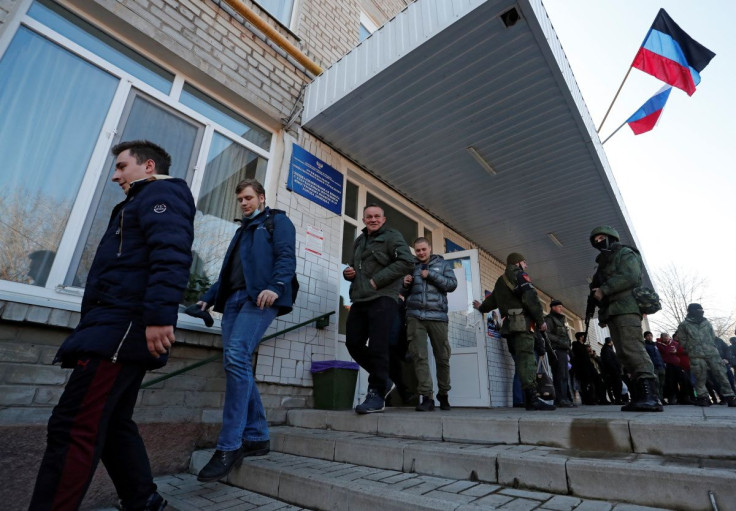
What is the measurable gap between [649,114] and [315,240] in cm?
667

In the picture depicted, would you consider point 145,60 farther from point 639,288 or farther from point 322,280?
point 639,288

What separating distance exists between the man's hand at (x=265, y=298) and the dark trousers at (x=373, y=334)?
1122mm

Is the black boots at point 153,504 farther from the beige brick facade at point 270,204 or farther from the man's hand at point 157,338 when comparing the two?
the beige brick facade at point 270,204

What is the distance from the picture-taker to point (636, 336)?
126 inches

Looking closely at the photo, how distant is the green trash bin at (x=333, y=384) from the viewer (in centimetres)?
404

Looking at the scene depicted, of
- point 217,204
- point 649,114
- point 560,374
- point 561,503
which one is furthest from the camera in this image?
point 649,114

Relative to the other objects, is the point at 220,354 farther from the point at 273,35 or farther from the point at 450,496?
the point at 273,35

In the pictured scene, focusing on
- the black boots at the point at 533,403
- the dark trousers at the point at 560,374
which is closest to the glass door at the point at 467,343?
the dark trousers at the point at 560,374

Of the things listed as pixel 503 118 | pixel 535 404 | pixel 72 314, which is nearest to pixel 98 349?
pixel 72 314

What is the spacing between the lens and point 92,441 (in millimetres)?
1464

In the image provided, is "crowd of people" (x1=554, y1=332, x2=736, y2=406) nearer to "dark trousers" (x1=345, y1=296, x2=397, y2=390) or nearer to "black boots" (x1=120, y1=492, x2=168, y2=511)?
"dark trousers" (x1=345, y1=296, x2=397, y2=390)

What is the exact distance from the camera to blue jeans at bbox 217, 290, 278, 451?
7.74 ft

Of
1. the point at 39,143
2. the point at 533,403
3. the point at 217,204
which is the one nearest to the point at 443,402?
the point at 533,403

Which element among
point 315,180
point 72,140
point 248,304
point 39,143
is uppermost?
point 315,180
